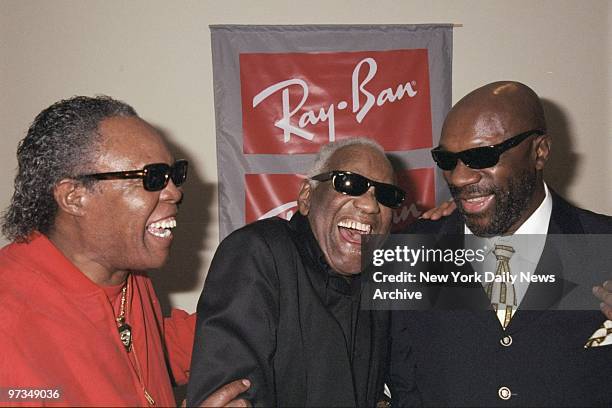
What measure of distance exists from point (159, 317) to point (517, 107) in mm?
1489

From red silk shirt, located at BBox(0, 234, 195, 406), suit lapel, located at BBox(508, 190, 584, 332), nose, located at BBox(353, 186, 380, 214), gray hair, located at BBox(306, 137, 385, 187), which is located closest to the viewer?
red silk shirt, located at BBox(0, 234, 195, 406)

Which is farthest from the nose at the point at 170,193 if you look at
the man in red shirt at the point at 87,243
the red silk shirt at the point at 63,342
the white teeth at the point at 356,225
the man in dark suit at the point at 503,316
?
the man in dark suit at the point at 503,316

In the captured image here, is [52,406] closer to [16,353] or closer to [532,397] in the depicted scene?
[16,353]

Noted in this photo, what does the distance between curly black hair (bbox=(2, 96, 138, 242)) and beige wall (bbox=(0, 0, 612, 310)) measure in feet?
6.59

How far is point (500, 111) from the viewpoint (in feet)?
7.12

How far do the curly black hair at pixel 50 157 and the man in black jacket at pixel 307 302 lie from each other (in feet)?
1.71

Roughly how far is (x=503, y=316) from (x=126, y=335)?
1.18 m

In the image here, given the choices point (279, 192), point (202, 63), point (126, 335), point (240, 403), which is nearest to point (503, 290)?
point (240, 403)

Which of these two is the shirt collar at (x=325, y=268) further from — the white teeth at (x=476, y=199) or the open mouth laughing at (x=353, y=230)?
the white teeth at (x=476, y=199)

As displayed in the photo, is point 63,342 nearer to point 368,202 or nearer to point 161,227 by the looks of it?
point 161,227

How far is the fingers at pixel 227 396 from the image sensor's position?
1817mm

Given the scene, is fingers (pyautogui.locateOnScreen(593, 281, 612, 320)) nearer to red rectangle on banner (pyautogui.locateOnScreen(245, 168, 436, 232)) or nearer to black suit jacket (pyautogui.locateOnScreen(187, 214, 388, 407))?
black suit jacket (pyautogui.locateOnScreen(187, 214, 388, 407))

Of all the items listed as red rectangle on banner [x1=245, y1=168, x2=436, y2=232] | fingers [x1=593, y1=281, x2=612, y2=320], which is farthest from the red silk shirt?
red rectangle on banner [x1=245, y1=168, x2=436, y2=232]

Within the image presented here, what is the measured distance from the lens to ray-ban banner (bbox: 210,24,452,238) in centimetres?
396
